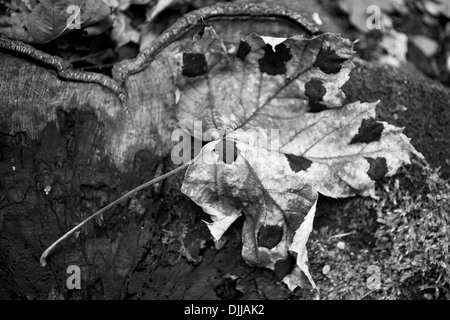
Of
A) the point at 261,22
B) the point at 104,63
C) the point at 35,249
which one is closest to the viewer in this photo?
the point at 35,249

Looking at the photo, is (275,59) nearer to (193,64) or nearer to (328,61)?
(328,61)

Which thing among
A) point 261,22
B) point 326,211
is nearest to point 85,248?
point 326,211

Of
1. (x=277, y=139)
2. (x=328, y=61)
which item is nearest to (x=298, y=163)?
(x=277, y=139)

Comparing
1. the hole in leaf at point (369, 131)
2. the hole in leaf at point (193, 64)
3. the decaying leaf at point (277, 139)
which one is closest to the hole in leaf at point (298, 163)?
the decaying leaf at point (277, 139)

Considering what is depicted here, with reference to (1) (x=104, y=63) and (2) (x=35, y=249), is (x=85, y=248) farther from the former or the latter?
(1) (x=104, y=63)

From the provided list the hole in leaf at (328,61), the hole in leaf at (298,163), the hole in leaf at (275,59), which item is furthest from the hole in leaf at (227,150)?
the hole in leaf at (328,61)

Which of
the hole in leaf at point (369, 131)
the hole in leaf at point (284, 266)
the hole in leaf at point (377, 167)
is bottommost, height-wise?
the hole in leaf at point (284, 266)

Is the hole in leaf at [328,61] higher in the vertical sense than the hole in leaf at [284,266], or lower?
higher

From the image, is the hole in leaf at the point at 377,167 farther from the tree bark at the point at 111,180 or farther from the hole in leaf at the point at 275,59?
the hole in leaf at the point at 275,59
